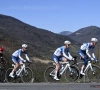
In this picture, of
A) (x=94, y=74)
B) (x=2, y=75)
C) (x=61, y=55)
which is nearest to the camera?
(x=94, y=74)

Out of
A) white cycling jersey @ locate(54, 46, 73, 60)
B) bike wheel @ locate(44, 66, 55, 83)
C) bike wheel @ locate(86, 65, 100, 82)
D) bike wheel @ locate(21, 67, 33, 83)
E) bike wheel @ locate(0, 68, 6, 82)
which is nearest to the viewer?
bike wheel @ locate(86, 65, 100, 82)

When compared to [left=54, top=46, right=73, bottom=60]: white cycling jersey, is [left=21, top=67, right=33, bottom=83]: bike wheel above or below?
below

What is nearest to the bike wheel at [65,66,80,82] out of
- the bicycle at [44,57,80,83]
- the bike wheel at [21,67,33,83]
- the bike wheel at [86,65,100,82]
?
the bicycle at [44,57,80,83]

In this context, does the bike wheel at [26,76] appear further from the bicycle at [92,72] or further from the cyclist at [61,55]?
the bicycle at [92,72]

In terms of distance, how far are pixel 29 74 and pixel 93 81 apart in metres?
2.95

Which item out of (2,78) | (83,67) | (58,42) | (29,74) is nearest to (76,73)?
(83,67)

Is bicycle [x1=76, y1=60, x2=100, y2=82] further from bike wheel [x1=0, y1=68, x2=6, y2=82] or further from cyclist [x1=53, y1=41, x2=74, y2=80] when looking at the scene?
bike wheel [x1=0, y1=68, x2=6, y2=82]

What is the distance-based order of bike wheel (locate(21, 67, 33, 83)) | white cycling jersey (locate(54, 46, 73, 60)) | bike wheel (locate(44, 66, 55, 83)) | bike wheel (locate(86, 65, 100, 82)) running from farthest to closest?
bike wheel (locate(21, 67, 33, 83))
bike wheel (locate(44, 66, 55, 83))
white cycling jersey (locate(54, 46, 73, 60))
bike wheel (locate(86, 65, 100, 82))

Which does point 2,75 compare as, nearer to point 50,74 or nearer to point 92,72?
point 50,74

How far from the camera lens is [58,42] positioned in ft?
515

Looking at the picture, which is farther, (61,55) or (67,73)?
(61,55)

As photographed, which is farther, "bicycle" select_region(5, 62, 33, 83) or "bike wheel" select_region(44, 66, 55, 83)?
"bicycle" select_region(5, 62, 33, 83)

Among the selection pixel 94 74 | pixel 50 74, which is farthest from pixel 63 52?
pixel 94 74

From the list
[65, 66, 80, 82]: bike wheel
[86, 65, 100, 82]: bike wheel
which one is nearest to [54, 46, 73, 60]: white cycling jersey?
[65, 66, 80, 82]: bike wheel
